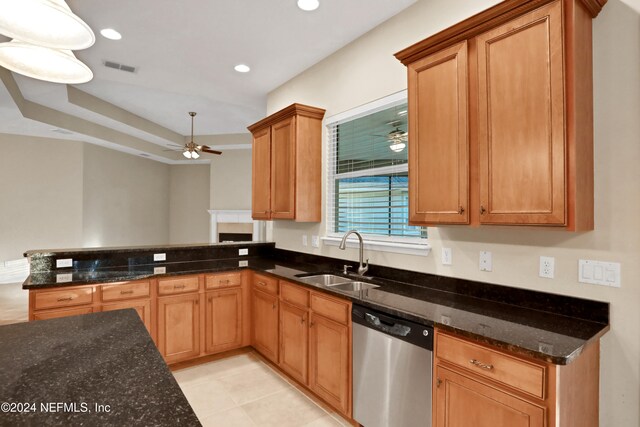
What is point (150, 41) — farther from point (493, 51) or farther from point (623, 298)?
point (623, 298)

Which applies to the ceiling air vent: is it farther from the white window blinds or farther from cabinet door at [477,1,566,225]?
cabinet door at [477,1,566,225]

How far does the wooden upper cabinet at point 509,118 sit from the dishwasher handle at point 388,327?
0.66m

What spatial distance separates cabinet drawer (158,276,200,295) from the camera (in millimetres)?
3197

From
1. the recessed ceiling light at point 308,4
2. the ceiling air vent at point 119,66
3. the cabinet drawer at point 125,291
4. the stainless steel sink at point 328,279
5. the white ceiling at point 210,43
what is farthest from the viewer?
the ceiling air vent at point 119,66

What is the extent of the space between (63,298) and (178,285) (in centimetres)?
87

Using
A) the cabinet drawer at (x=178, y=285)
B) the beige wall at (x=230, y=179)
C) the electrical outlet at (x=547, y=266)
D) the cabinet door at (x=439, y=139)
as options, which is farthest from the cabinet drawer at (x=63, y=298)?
the beige wall at (x=230, y=179)

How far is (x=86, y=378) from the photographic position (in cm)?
104

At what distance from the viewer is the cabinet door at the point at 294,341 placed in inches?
109

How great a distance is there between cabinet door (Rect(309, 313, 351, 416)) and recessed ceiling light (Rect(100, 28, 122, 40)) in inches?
120

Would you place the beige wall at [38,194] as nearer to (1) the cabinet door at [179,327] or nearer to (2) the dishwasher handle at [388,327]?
(1) the cabinet door at [179,327]

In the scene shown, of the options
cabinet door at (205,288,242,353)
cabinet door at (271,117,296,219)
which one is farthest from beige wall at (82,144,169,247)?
cabinet door at (271,117,296,219)

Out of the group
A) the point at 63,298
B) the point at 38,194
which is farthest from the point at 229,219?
the point at 63,298

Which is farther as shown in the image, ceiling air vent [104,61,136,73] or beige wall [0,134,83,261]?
beige wall [0,134,83,261]

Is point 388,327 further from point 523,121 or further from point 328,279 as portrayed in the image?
point 523,121
